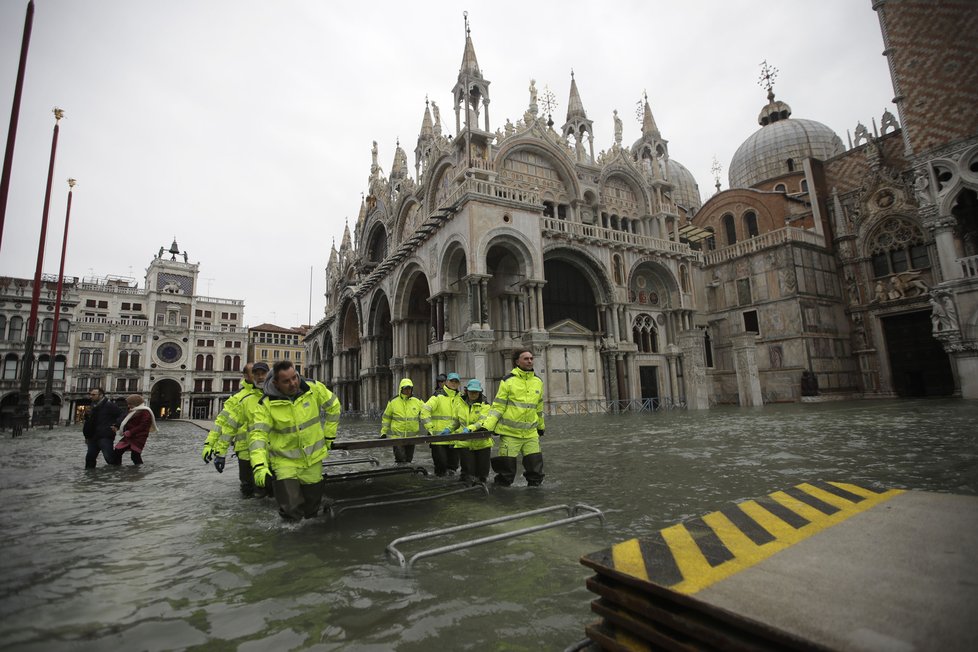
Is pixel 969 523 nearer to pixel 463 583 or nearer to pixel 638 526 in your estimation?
pixel 638 526

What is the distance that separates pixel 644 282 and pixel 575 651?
28458 millimetres

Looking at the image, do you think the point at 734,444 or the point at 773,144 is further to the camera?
the point at 773,144

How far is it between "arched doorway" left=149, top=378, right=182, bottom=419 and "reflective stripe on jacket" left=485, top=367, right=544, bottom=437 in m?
67.4

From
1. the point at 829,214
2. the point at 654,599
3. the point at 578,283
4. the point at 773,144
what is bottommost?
the point at 654,599

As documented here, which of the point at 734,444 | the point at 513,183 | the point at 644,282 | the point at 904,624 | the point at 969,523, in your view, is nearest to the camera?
the point at 904,624

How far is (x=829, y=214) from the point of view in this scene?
30.1 metres

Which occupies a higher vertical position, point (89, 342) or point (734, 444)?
point (89, 342)

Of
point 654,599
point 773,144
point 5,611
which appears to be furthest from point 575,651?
point 773,144

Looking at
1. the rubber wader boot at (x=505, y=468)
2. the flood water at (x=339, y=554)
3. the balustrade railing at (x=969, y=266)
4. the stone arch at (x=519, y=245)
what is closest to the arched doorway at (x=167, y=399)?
the stone arch at (x=519, y=245)

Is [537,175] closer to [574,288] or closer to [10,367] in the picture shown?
[574,288]

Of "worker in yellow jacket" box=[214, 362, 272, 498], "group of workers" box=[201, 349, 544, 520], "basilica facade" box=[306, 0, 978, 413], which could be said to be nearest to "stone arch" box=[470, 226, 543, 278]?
"basilica facade" box=[306, 0, 978, 413]

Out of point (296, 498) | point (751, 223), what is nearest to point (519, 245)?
point (296, 498)

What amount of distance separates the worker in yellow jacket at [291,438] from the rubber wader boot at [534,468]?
2660 mm

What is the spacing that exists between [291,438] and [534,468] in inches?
122
